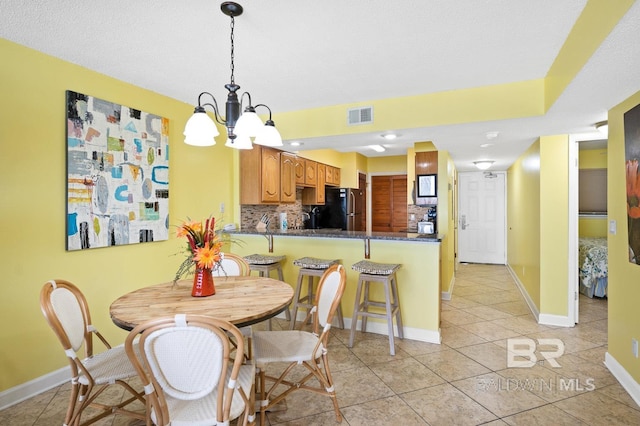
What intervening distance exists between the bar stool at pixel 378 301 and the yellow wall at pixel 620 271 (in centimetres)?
163

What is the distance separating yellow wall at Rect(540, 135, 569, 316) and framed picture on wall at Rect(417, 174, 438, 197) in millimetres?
1530

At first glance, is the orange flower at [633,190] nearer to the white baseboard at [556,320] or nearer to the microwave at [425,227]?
the white baseboard at [556,320]

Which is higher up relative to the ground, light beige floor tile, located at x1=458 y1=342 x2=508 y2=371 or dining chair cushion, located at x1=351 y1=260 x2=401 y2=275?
dining chair cushion, located at x1=351 y1=260 x2=401 y2=275

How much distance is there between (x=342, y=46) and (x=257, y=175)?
215 centimetres

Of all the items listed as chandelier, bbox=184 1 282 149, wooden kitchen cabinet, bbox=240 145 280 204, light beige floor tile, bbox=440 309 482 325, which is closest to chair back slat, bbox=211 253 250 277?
chandelier, bbox=184 1 282 149

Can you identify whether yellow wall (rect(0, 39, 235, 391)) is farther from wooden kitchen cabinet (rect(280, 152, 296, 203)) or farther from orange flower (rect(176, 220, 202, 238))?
wooden kitchen cabinet (rect(280, 152, 296, 203))

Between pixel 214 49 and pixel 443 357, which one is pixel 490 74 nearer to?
pixel 214 49

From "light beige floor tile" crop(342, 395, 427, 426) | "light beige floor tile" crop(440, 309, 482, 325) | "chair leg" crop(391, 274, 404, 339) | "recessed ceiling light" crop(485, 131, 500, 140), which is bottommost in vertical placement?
"light beige floor tile" crop(342, 395, 427, 426)

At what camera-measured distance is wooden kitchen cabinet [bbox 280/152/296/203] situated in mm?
4523

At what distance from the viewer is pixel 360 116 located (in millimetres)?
3457

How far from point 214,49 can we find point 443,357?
9.92 ft

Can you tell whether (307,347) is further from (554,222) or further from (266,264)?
(554,222)

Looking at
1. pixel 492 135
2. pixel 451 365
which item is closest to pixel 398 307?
pixel 451 365

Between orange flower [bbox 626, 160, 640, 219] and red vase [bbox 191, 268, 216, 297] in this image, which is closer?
red vase [bbox 191, 268, 216, 297]
